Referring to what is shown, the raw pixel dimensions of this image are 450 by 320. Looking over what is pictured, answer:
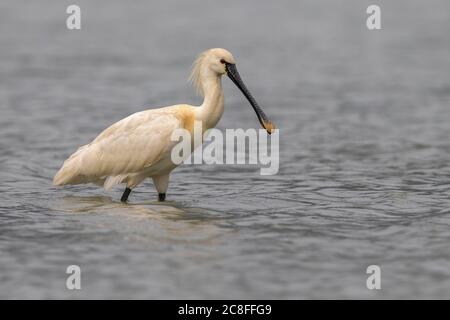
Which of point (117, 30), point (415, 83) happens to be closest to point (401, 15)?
point (117, 30)

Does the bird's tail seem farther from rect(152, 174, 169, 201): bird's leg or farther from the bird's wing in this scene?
rect(152, 174, 169, 201): bird's leg

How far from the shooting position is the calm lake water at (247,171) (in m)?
11.0

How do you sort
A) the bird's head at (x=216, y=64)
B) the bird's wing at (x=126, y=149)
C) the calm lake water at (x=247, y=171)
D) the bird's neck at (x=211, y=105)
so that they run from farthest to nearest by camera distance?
1. the bird's head at (x=216, y=64)
2. the bird's neck at (x=211, y=105)
3. the bird's wing at (x=126, y=149)
4. the calm lake water at (x=247, y=171)

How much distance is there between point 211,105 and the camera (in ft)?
44.9

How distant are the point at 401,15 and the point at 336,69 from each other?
11.0m

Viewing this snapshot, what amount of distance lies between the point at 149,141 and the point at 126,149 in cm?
41

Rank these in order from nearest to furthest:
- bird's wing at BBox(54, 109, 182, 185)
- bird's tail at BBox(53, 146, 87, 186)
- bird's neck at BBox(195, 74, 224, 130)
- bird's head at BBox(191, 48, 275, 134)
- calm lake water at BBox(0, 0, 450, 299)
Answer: calm lake water at BBox(0, 0, 450, 299) < bird's wing at BBox(54, 109, 182, 185) < bird's neck at BBox(195, 74, 224, 130) < bird's head at BBox(191, 48, 275, 134) < bird's tail at BBox(53, 146, 87, 186)

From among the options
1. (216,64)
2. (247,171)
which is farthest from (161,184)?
(247,171)

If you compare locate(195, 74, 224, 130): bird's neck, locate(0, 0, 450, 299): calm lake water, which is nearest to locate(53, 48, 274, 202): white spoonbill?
locate(195, 74, 224, 130): bird's neck

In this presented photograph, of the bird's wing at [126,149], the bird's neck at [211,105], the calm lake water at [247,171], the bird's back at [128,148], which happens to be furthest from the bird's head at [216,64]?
the calm lake water at [247,171]

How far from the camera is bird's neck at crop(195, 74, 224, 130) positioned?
1365 cm

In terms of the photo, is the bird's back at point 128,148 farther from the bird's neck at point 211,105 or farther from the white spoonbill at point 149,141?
the bird's neck at point 211,105

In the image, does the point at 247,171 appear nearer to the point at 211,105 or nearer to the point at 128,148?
the point at 211,105
